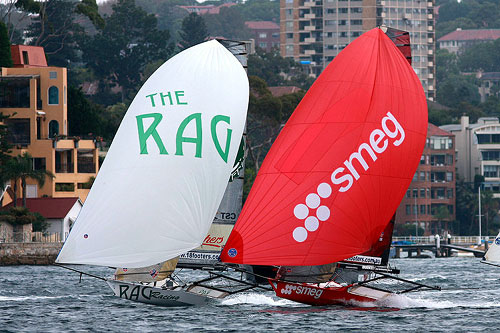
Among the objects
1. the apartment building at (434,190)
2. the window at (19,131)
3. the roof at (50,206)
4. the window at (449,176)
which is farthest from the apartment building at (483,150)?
the roof at (50,206)

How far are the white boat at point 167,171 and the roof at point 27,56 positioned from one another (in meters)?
53.4

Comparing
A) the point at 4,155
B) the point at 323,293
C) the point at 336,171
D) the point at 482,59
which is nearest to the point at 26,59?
the point at 4,155

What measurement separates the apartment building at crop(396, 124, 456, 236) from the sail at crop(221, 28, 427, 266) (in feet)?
254

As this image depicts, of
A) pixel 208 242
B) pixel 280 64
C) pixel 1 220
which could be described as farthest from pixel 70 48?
pixel 208 242

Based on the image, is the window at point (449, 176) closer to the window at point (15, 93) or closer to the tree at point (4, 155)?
the window at point (15, 93)

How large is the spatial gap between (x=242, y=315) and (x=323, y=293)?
1.86 meters

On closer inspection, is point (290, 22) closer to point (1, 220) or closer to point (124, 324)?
point (1, 220)

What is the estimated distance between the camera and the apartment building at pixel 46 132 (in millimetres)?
68438

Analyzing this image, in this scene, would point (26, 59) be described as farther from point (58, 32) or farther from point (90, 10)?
point (58, 32)

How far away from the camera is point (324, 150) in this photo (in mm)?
25531

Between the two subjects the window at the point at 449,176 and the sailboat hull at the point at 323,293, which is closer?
the sailboat hull at the point at 323,293

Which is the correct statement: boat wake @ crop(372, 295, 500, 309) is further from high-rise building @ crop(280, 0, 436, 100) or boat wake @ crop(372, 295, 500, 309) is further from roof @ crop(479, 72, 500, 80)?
roof @ crop(479, 72, 500, 80)

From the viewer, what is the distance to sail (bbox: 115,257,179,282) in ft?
89.9

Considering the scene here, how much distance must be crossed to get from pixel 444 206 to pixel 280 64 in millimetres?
29422
